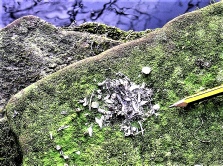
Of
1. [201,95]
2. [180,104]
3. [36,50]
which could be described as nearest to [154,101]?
[180,104]

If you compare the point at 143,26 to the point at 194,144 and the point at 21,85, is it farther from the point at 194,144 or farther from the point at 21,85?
the point at 194,144

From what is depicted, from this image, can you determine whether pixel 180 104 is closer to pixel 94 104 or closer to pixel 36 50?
pixel 94 104

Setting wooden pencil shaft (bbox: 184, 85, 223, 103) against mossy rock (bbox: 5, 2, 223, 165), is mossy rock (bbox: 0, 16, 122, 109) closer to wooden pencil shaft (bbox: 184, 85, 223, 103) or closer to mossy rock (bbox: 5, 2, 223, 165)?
mossy rock (bbox: 5, 2, 223, 165)

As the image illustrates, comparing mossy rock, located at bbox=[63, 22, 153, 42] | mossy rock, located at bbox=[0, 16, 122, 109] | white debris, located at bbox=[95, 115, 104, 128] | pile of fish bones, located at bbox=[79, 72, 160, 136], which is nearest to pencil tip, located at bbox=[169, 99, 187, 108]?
pile of fish bones, located at bbox=[79, 72, 160, 136]

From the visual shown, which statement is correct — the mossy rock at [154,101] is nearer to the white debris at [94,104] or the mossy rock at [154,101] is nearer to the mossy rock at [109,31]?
the white debris at [94,104]

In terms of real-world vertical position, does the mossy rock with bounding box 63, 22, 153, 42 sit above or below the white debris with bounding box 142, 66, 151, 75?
below

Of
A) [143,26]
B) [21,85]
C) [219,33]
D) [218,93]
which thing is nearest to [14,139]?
[21,85]
